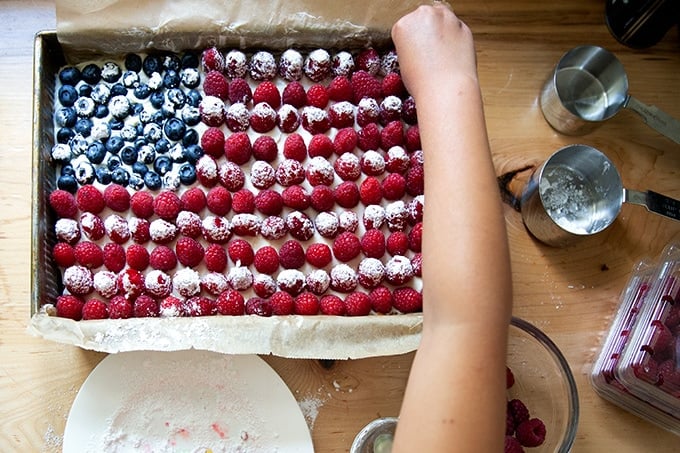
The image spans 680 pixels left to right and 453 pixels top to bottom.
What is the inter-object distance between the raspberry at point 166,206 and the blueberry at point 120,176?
0.21 feet

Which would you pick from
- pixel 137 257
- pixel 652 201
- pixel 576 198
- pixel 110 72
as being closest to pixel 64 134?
pixel 110 72

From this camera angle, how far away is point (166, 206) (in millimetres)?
1050

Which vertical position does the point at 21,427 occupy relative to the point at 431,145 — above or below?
below

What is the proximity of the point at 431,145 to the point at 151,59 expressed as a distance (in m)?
0.54

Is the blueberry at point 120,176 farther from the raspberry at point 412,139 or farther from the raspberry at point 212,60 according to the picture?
the raspberry at point 412,139

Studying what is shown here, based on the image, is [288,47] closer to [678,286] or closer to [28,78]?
[28,78]

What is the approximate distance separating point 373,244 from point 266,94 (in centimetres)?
31

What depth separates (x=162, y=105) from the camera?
1.10 meters

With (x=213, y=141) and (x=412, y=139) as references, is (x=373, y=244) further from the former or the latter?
(x=213, y=141)

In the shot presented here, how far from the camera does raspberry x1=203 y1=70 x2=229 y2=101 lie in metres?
1.09

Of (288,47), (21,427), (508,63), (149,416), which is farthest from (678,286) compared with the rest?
(21,427)

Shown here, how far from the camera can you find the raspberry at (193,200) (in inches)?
41.7

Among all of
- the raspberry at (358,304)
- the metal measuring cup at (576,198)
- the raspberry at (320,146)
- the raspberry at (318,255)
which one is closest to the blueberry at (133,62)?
the raspberry at (320,146)

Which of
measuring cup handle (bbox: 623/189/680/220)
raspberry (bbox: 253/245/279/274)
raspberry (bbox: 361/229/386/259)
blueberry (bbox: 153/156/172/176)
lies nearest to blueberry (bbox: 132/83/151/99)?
blueberry (bbox: 153/156/172/176)
